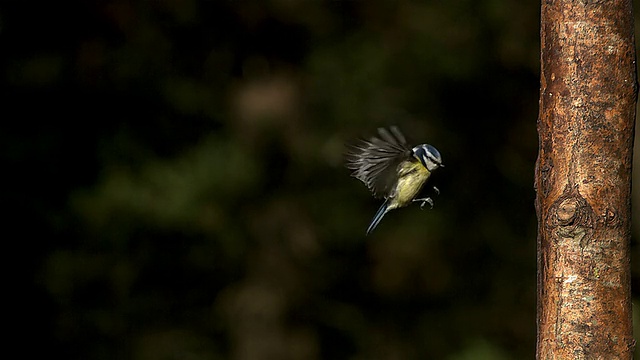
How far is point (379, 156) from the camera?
189 cm

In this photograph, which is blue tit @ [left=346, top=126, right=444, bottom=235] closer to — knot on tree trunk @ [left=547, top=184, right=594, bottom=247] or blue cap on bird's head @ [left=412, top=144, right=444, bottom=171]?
blue cap on bird's head @ [left=412, top=144, right=444, bottom=171]

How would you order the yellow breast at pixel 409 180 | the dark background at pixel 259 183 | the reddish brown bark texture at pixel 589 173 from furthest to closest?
the dark background at pixel 259 183 < the yellow breast at pixel 409 180 < the reddish brown bark texture at pixel 589 173

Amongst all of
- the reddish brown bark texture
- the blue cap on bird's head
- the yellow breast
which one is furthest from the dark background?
the reddish brown bark texture

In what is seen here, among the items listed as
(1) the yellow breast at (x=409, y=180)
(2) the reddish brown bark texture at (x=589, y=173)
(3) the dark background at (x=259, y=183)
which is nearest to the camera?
(2) the reddish brown bark texture at (x=589, y=173)

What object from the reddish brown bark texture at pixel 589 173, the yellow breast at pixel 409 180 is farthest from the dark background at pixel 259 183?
the reddish brown bark texture at pixel 589 173

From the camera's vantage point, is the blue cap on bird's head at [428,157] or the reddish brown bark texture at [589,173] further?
the blue cap on bird's head at [428,157]

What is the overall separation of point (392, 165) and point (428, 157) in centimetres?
14

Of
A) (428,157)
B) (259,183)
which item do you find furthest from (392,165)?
(259,183)

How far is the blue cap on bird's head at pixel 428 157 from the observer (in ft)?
5.85

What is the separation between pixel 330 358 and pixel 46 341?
4.88 ft

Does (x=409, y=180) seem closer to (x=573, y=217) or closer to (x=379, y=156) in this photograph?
(x=379, y=156)

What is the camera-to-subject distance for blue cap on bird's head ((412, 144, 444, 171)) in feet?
5.85

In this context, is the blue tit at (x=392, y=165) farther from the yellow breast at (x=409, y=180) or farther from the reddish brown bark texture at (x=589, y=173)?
the reddish brown bark texture at (x=589, y=173)

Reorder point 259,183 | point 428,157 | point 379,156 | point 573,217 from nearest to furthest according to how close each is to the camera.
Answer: point 573,217
point 428,157
point 379,156
point 259,183
